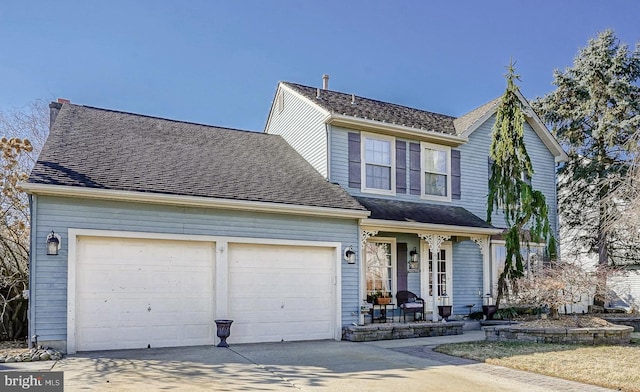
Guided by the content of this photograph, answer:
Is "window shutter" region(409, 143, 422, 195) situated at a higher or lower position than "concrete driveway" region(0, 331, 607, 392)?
higher

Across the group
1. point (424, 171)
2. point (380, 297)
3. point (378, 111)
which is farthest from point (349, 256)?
point (378, 111)

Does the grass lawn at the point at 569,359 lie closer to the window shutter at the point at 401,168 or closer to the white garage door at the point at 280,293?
the white garage door at the point at 280,293

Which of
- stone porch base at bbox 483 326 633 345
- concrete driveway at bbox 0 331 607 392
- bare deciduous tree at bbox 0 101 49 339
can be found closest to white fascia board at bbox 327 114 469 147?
stone porch base at bbox 483 326 633 345

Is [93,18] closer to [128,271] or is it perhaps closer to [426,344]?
[128,271]

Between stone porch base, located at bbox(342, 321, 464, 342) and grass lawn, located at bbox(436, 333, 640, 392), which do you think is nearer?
grass lawn, located at bbox(436, 333, 640, 392)

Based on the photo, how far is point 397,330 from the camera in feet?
38.9

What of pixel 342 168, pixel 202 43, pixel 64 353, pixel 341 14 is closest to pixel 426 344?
pixel 342 168

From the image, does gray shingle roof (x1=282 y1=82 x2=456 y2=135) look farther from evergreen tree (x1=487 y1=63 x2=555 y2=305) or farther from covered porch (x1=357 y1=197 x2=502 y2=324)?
covered porch (x1=357 y1=197 x2=502 y2=324)

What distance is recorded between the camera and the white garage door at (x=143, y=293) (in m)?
9.44

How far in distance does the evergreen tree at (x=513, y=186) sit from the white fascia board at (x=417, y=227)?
29.5 inches

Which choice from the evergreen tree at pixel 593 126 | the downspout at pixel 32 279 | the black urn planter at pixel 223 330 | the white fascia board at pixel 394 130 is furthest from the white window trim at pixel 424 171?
the downspout at pixel 32 279

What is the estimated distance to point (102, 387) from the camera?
639 centimetres

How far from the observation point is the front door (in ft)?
46.8

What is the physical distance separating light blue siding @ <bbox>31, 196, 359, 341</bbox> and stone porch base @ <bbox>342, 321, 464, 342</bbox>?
51 centimetres
